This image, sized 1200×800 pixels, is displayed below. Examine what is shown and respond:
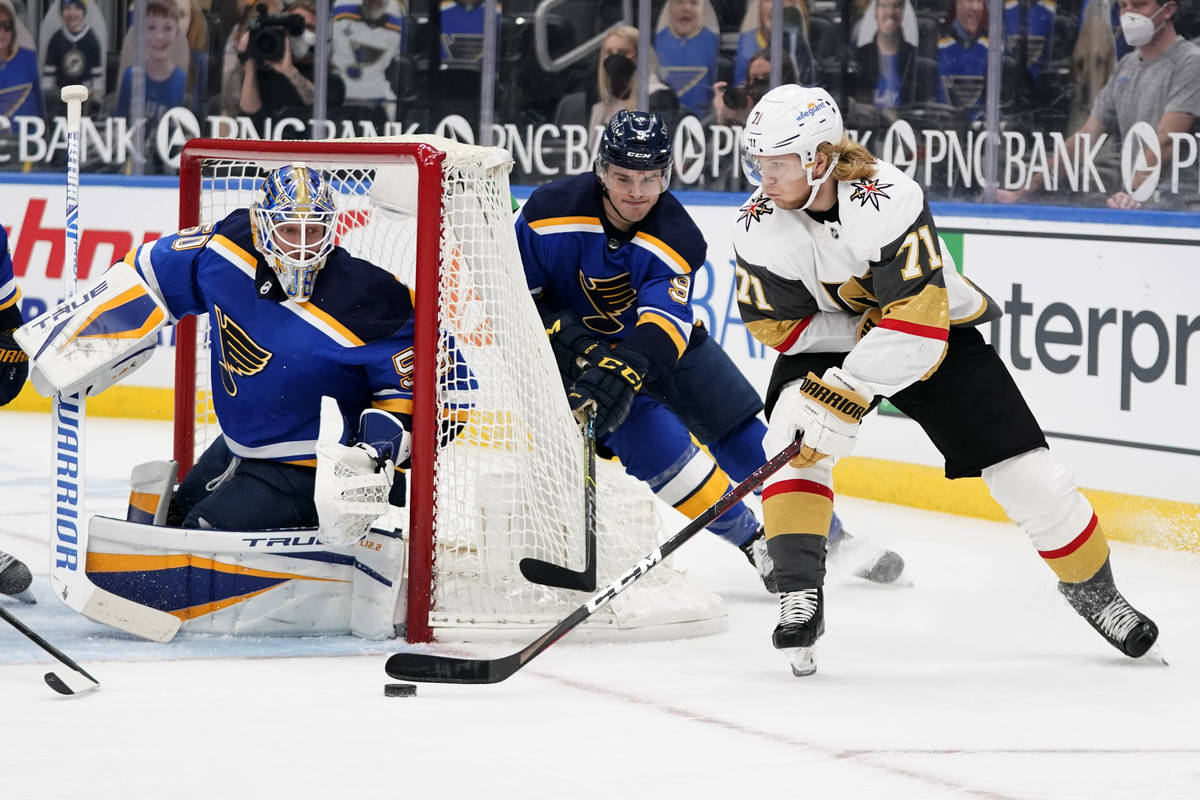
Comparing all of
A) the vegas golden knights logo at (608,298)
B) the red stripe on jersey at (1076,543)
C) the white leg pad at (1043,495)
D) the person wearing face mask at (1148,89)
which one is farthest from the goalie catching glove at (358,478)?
the person wearing face mask at (1148,89)

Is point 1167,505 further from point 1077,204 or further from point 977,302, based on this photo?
point 977,302

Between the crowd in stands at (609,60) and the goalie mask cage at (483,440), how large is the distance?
2250mm

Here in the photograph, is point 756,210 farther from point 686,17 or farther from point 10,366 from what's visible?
point 686,17

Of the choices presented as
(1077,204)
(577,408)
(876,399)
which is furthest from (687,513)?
(1077,204)

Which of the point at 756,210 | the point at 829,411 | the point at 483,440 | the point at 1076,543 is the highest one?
the point at 756,210

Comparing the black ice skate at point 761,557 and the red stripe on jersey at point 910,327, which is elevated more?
the red stripe on jersey at point 910,327

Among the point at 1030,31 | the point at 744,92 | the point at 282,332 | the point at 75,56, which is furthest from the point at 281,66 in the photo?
the point at 282,332

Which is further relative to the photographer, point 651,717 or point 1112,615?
point 1112,615

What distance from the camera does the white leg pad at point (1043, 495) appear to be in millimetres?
3133

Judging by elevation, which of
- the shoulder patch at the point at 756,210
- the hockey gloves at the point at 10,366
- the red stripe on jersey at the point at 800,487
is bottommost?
the red stripe on jersey at the point at 800,487

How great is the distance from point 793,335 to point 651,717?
2.52 feet

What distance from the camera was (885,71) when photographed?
582 centimetres

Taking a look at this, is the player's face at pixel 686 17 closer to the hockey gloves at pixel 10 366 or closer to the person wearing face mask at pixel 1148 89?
the person wearing face mask at pixel 1148 89

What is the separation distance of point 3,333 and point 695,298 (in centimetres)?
249
